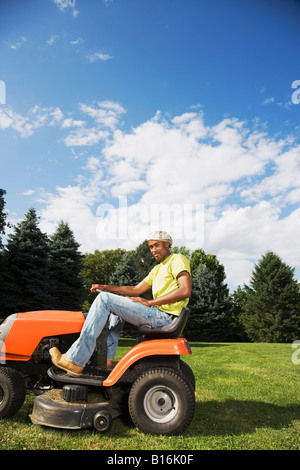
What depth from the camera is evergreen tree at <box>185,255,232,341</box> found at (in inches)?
1238

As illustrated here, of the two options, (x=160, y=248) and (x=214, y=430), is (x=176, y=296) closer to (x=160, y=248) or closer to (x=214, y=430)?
(x=160, y=248)

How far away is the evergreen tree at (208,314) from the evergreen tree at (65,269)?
508 inches

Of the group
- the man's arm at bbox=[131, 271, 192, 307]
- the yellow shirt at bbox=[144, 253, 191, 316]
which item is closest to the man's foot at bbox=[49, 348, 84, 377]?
the man's arm at bbox=[131, 271, 192, 307]

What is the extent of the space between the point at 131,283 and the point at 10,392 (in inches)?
912

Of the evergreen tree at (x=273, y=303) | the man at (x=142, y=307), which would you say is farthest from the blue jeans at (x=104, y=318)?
the evergreen tree at (x=273, y=303)

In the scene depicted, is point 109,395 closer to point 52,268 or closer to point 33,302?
point 33,302

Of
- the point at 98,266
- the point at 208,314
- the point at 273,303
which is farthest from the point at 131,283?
the point at 98,266

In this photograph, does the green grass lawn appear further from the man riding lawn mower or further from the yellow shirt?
the yellow shirt

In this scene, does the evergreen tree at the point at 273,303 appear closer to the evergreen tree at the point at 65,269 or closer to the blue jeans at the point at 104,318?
the evergreen tree at the point at 65,269

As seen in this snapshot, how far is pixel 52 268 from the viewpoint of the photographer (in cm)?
2200

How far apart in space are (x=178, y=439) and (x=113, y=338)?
1.15 m

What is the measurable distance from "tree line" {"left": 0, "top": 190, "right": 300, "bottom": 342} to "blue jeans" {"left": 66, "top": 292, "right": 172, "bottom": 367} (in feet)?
52.3

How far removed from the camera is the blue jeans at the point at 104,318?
3.39 meters

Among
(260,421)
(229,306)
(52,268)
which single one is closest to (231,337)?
(229,306)
